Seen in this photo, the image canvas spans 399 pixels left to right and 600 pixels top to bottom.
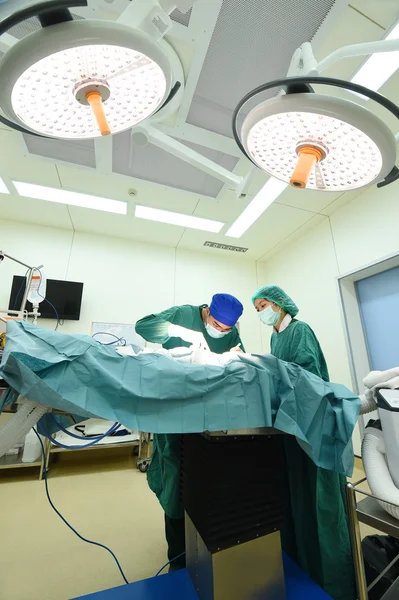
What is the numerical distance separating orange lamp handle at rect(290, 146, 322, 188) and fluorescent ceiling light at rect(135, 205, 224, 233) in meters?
2.37

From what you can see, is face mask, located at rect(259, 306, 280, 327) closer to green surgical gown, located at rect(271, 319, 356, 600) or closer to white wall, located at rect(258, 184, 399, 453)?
green surgical gown, located at rect(271, 319, 356, 600)

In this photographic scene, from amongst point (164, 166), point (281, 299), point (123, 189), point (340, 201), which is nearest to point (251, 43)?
point (164, 166)

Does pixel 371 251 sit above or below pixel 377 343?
above

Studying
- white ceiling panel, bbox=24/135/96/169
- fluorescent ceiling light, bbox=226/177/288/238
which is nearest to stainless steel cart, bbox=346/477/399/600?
fluorescent ceiling light, bbox=226/177/288/238

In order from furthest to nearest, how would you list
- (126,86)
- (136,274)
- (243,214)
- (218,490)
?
(136,274), (243,214), (218,490), (126,86)

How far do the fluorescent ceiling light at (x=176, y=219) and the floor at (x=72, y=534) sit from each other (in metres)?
2.58

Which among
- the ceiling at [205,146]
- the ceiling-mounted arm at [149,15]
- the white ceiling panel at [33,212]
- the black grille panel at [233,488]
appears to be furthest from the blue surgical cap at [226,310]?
the white ceiling panel at [33,212]

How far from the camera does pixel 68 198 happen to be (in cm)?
273

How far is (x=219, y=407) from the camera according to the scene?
0.76 m

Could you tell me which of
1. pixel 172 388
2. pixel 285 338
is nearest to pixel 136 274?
pixel 285 338

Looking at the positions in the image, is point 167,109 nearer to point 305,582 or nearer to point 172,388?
point 172,388

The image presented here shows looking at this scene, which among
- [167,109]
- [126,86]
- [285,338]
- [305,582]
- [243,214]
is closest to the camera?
[126,86]

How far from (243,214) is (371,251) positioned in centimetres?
128

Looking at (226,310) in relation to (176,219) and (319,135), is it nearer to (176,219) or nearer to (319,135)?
(319,135)
